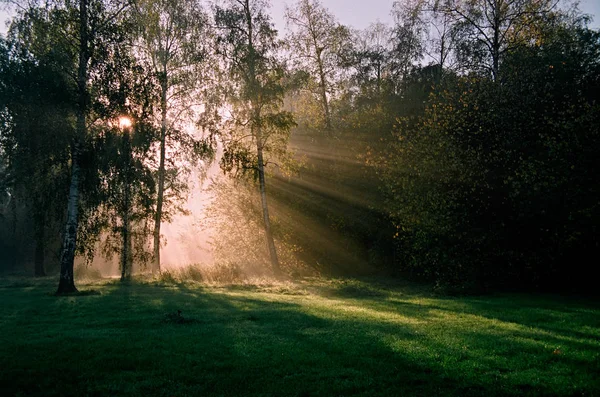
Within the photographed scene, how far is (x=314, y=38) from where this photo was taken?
33.5m

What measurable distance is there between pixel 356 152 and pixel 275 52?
9.94 m

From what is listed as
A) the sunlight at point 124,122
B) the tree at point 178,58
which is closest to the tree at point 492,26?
the tree at point 178,58

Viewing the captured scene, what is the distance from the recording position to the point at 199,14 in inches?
1101

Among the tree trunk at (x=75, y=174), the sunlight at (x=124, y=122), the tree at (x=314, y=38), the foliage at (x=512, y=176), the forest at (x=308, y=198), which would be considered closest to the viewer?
the forest at (x=308, y=198)

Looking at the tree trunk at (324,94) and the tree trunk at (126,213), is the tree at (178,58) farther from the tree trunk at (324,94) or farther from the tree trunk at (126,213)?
the tree trunk at (324,94)

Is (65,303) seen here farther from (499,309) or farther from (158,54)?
(158,54)

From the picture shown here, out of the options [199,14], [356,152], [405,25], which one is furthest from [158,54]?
[405,25]

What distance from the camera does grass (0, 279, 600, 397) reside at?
21.4 feet

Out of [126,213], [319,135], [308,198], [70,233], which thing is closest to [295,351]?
[70,233]

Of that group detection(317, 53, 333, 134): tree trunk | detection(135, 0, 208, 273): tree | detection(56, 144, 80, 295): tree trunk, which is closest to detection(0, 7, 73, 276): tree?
detection(56, 144, 80, 295): tree trunk

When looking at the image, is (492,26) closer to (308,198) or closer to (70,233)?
(308,198)

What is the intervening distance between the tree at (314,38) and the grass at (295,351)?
24.3 m

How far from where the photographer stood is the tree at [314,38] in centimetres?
3328

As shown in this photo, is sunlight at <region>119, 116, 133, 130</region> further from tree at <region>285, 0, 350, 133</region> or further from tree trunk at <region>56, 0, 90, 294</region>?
tree at <region>285, 0, 350, 133</region>
